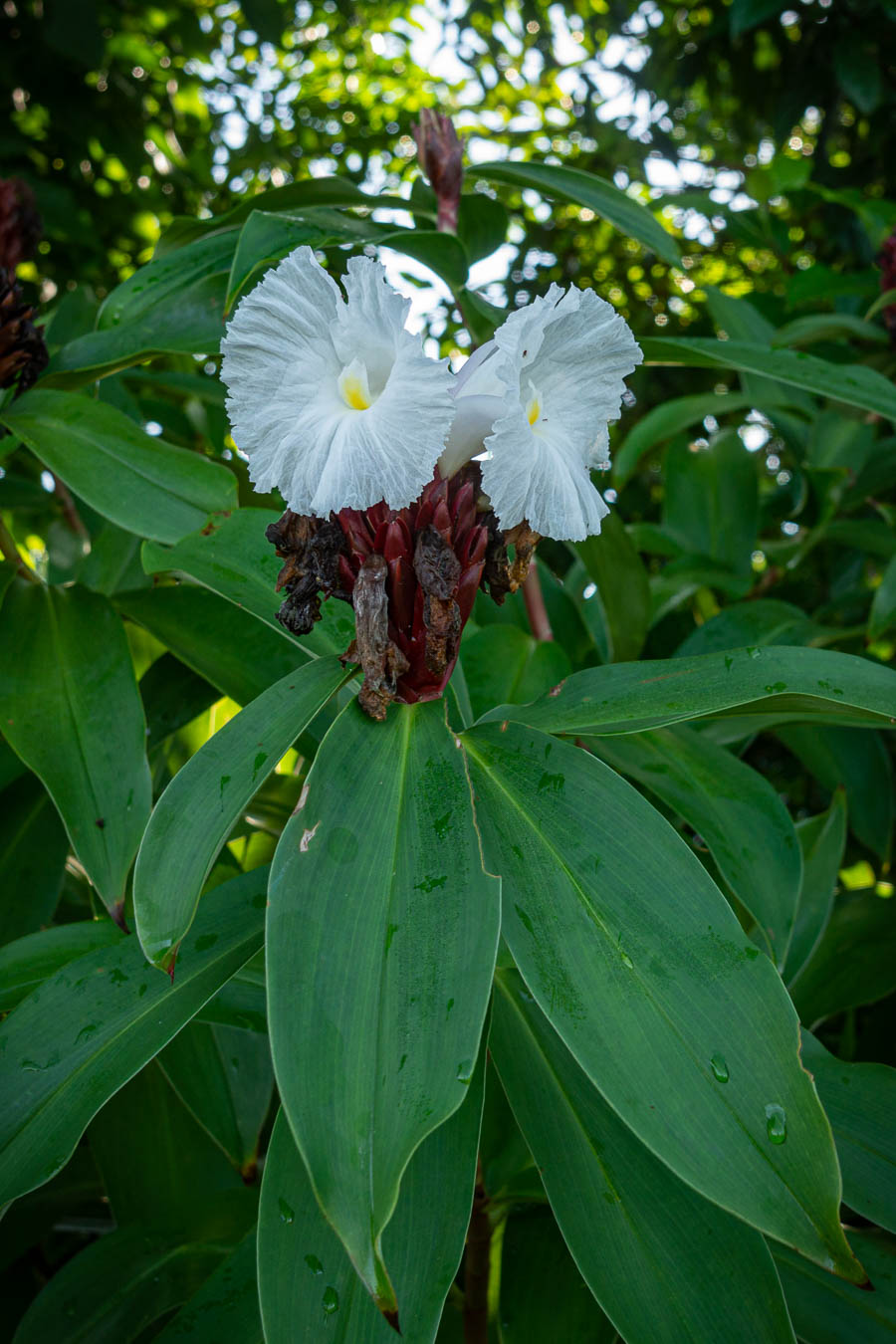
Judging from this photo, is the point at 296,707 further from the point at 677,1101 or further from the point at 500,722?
the point at 677,1101

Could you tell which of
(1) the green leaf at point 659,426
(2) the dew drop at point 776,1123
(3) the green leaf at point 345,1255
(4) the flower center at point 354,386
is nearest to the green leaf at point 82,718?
(3) the green leaf at point 345,1255

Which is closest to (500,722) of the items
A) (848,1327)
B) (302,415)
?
(302,415)

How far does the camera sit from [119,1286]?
861mm

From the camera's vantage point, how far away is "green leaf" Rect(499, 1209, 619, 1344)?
74cm

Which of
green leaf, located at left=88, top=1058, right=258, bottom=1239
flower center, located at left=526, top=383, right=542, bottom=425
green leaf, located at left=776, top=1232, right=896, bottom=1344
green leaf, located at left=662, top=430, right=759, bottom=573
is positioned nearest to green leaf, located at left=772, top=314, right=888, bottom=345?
green leaf, located at left=662, top=430, right=759, bottom=573

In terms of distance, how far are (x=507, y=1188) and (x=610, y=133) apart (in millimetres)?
2254

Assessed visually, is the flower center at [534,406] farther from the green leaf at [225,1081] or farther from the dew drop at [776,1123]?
the green leaf at [225,1081]

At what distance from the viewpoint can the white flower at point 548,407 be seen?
572mm

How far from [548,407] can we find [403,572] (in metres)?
0.14

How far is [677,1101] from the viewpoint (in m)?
0.50

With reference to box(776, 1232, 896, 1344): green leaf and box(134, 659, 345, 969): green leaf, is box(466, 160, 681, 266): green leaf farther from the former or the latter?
box(776, 1232, 896, 1344): green leaf

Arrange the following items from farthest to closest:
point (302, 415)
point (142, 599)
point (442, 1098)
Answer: point (142, 599), point (302, 415), point (442, 1098)

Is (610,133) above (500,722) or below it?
above

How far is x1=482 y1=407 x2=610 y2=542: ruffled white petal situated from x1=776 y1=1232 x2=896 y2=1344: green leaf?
61 centimetres
